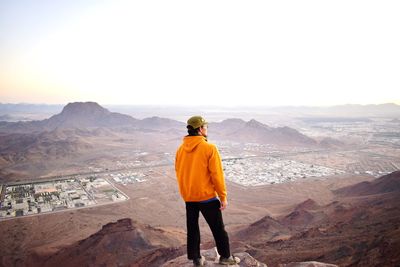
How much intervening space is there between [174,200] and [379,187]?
21.0 meters

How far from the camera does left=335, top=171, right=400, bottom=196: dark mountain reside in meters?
29.7

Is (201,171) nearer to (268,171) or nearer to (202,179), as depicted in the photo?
(202,179)

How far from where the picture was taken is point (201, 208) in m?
4.61

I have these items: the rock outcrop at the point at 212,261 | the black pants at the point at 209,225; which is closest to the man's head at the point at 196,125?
the black pants at the point at 209,225

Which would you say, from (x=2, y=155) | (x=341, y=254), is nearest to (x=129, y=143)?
(x=2, y=155)

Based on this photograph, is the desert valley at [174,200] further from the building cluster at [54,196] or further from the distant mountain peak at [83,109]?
the distant mountain peak at [83,109]

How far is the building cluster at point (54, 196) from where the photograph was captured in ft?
108

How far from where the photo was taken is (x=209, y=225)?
475 centimetres

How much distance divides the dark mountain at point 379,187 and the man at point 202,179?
29277 mm

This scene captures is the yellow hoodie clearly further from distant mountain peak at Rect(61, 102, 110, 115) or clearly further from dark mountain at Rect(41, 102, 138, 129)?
distant mountain peak at Rect(61, 102, 110, 115)

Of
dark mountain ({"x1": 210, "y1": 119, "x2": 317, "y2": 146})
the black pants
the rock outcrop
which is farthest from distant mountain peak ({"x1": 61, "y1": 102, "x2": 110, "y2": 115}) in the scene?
the black pants

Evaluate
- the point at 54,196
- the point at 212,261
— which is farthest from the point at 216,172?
the point at 54,196

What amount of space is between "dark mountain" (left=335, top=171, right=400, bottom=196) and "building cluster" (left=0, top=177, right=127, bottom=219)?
25.5 meters

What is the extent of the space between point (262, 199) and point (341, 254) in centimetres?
2605
